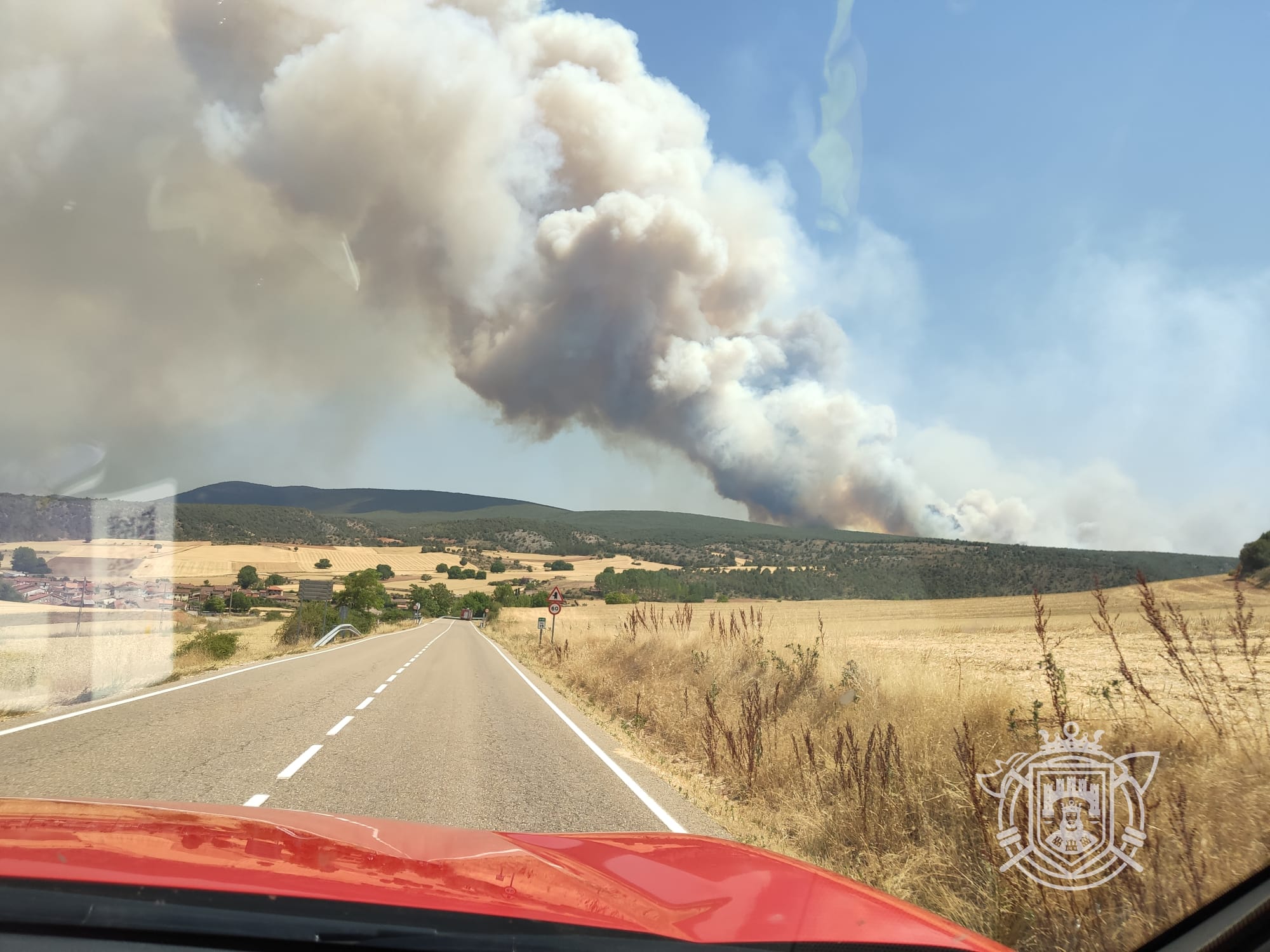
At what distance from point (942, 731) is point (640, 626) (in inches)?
615

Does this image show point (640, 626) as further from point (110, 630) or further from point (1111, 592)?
point (1111, 592)

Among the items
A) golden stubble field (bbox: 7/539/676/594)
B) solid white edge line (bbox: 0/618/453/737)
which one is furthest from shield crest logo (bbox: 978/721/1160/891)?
golden stubble field (bbox: 7/539/676/594)

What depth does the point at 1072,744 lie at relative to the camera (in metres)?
4.77

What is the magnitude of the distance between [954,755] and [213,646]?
2402 centimetres

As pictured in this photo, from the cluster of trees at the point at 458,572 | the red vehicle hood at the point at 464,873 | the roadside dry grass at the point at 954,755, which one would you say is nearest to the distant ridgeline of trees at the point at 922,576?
the roadside dry grass at the point at 954,755

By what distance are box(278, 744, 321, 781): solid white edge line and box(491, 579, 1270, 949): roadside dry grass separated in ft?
12.1

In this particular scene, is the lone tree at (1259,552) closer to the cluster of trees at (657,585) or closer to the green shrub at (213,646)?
the cluster of trees at (657,585)

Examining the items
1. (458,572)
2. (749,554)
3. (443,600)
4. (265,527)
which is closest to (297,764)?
(749,554)

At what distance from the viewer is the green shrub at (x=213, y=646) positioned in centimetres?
2305

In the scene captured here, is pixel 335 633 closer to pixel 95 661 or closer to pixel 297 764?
pixel 95 661

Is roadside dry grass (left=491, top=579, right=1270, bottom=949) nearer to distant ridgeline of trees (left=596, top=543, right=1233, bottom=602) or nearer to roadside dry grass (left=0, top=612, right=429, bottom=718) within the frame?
roadside dry grass (left=0, top=612, right=429, bottom=718)

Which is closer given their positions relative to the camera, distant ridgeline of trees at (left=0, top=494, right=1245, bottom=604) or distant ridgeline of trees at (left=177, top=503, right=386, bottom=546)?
distant ridgeline of trees at (left=0, top=494, right=1245, bottom=604)

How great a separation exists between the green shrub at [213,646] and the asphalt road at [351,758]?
33.2 feet

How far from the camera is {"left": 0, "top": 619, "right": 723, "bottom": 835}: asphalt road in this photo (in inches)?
234
